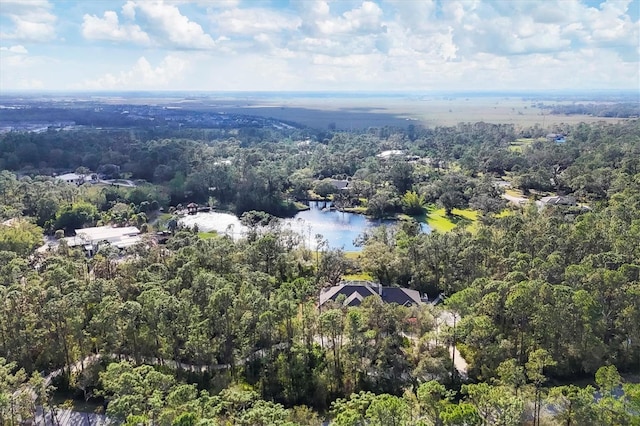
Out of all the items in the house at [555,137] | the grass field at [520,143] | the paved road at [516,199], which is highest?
the house at [555,137]

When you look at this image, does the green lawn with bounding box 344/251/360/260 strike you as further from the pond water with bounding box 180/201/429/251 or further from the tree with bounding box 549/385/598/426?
the tree with bounding box 549/385/598/426

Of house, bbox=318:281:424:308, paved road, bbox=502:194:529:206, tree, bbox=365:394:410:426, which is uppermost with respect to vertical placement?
tree, bbox=365:394:410:426

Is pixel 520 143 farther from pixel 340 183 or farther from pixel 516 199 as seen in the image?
pixel 340 183

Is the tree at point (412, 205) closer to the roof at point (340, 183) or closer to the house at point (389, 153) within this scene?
the roof at point (340, 183)

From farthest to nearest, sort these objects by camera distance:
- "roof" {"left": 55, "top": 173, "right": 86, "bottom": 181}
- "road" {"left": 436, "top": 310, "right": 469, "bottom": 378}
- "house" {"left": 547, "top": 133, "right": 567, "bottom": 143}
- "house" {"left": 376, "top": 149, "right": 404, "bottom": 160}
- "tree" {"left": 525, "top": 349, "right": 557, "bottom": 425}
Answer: "house" {"left": 547, "top": 133, "right": 567, "bottom": 143} < "house" {"left": 376, "top": 149, "right": 404, "bottom": 160} < "roof" {"left": 55, "top": 173, "right": 86, "bottom": 181} < "road" {"left": 436, "top": 310, "right": 469, "bottom": 378} < "tree" {"left": 525, "top": 349, "right": 557, "bottom": 425}

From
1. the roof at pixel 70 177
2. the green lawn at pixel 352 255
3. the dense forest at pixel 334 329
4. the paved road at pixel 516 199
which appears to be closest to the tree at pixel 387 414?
the dense forest at pixel 334 329

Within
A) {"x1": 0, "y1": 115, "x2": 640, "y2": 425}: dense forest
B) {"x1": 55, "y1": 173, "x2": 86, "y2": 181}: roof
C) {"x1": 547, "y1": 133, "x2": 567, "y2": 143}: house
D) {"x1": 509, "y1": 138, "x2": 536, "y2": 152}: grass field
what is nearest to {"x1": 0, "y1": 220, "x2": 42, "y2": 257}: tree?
{"x1": 0, "y1": 115, "x2": 640, "y2": 425}: dense forest

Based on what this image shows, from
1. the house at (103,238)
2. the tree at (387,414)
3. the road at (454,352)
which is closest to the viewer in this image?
the tree at (387,414)
